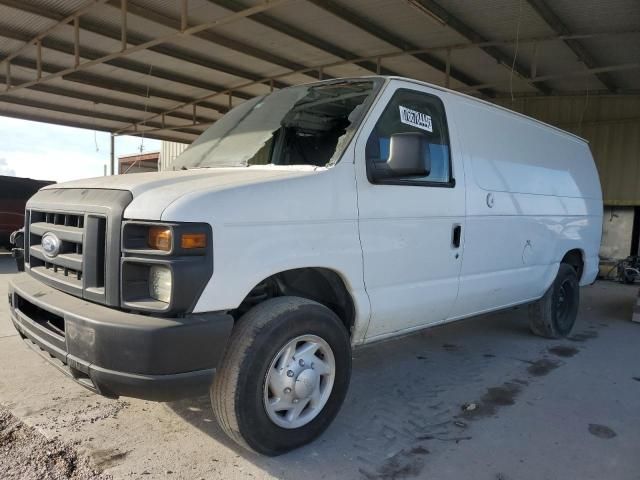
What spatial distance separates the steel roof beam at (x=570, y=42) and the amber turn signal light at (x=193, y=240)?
6.12 meters

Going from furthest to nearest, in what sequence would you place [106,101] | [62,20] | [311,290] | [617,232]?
[106,101] → [617,232] → [62,20] → [311,290]

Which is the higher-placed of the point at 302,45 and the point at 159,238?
the point at 302,45

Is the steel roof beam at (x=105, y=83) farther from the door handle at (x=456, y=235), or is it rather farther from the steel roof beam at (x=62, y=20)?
the door handle at (x=456, y=235)

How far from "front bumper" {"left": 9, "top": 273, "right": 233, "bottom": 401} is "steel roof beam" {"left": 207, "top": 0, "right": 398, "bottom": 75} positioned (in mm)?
6094

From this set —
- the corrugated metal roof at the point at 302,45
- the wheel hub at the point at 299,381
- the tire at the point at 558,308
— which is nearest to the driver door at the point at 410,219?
the wheel hub at the point at 299,381

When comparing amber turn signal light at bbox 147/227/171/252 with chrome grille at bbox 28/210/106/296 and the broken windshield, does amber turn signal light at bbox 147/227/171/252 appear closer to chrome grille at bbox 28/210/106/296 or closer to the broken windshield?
chrome grille at bbox 28/210/106/296

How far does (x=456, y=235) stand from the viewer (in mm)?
3896

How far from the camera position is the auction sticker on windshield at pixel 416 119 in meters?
3.59

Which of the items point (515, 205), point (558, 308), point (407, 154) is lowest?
point (558, 308)

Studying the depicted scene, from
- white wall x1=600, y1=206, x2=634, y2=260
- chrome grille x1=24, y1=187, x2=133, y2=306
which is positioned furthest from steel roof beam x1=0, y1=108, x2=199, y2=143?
chrome grille x1=24, y1=187, x2=133, y2=306

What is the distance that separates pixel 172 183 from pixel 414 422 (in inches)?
87.1

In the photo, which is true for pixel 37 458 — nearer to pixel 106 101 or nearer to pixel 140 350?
Result: pixel 140 350

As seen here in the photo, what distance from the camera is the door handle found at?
152 inches

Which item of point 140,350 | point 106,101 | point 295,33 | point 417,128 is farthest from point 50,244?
point 106,101
